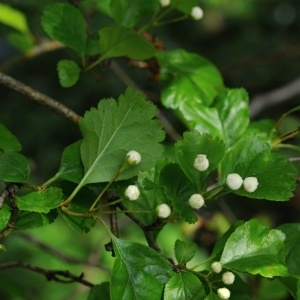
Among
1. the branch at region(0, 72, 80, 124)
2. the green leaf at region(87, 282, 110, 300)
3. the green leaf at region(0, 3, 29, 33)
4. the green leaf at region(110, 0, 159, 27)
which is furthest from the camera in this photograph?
the green leaf at region(0, 3, 29, 33)

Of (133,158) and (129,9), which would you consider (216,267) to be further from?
(129,9)

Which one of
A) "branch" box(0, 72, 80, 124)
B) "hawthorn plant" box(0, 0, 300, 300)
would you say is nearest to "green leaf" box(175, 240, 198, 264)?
"hawthorn plant" box(0, 0, 300, 300)

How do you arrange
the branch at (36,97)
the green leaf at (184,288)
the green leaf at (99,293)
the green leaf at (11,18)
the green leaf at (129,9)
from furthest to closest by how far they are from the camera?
the green leaf at (11,18)
the green leaf at (129,9)
the branch at (36,97)
the green leaf at (99,293)
the green leaf at (184,288)

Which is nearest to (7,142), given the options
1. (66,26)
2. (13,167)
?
(13,167)

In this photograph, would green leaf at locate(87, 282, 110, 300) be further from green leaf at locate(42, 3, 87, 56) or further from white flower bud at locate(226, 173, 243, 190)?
green leaf at locate(42, 3, 87, 56)

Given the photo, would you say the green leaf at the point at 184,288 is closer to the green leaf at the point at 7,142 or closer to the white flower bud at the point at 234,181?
the white flower bud at the point at 234,181

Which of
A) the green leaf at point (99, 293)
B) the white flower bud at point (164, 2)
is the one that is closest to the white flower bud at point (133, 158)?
the green leaf at point (99, 293)
